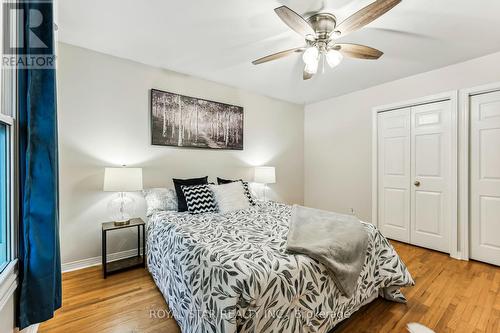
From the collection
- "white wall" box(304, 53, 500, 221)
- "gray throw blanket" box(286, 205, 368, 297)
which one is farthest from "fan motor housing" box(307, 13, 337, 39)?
"white wall" box(304, 53, 500, 221)

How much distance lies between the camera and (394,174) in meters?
3.42

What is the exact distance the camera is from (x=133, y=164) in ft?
9.08

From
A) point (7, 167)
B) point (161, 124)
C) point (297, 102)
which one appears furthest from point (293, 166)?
point (7, 167)

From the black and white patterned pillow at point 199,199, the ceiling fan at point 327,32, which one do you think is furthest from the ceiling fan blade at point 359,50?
the black and white patterned pillow at point 199,199

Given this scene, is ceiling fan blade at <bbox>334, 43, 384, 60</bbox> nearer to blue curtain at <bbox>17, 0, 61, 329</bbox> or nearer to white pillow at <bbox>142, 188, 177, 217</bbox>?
blue curtain at <bbox>17, 0, 61, 329</bbox>

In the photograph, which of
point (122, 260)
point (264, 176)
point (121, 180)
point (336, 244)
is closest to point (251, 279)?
point (336, 244)

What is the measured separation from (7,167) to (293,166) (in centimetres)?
396

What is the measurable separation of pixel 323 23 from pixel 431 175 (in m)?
2.53

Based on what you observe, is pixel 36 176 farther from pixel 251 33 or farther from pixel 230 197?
pixel 251 33

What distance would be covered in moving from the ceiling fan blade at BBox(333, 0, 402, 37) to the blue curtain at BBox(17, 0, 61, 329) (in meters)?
1.80

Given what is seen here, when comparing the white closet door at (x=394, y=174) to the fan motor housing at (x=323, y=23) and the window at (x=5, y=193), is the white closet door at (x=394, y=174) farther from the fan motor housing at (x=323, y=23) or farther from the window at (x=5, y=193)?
the window at (x=5, y=193)

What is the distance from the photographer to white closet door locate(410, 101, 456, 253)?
9.53 feet

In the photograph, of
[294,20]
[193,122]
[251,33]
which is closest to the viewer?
[294,20]

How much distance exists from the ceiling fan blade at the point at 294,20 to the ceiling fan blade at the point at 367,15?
9.4 inches
